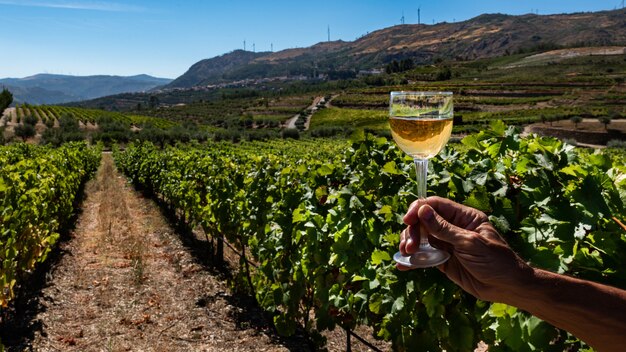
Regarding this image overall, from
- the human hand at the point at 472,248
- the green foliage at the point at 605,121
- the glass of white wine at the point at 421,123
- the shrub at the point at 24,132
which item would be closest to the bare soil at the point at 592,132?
the green foliage at the point at 605,121

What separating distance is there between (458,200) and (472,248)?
4.00ft

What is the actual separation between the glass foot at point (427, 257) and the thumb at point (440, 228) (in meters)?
0.13

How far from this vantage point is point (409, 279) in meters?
2.27

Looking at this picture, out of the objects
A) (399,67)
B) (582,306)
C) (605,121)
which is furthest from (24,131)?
(399,67)

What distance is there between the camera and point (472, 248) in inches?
43.3

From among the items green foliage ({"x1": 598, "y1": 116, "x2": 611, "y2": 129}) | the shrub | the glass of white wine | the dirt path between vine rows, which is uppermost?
the glass of white wine

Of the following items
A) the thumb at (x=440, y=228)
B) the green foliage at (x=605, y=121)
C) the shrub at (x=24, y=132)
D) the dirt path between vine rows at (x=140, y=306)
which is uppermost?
the thumb at (x=440, y=228)

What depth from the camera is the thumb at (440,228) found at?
113cm

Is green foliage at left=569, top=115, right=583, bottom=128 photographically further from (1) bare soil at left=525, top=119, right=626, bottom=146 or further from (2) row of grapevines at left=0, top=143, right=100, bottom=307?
(2) row of grapevines at left=0, top=143, right=100, bottom=307

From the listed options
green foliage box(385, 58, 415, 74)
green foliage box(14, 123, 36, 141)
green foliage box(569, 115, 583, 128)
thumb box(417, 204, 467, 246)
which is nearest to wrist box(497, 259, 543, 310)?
thumb box(417, 204, 467, 246)

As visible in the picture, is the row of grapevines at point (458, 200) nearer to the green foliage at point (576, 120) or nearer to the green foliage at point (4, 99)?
the green foliage at point (576, 120)

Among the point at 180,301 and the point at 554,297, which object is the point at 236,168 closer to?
the point at 180,301

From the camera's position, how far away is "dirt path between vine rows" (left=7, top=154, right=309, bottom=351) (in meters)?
4.76

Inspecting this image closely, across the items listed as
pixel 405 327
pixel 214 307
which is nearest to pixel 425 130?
pixel 405 327
